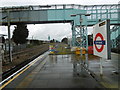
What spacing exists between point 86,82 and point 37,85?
228 cm

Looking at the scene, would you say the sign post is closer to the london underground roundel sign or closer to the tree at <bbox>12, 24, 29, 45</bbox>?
the london underground roundel sign

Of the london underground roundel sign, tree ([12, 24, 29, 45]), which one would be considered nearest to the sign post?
the london underground roundel sign

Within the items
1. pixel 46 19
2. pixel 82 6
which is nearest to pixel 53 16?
pixel 46 19

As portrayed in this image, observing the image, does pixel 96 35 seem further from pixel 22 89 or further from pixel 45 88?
pixel 22 89

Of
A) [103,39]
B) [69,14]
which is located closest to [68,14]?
[69,14]

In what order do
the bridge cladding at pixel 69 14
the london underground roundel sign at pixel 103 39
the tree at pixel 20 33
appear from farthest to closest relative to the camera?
the tree at pixel 20 33 → the bridge cladding at pixel 69 14 → the london underground roundel sign at pixel 103 39

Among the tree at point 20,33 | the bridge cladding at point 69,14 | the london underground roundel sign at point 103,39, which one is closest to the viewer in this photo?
the london underground roundel sign at point 103,39

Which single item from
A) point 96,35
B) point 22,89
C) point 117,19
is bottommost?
point 22,89

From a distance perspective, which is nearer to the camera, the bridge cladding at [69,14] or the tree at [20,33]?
the bridge cladding at [69,14]

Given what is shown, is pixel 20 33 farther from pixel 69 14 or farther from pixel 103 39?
pixel 103 39

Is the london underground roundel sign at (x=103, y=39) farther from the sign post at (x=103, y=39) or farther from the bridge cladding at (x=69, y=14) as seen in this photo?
the bridge cladding at (x=69, y=14)

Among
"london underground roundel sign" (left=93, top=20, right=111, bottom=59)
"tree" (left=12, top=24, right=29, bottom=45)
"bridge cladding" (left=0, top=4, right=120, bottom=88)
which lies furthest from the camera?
"tree" (left=12, top=24, right=29, bottom=45)

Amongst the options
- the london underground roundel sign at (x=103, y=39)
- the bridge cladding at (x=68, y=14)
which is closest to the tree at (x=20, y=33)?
the bridge cladding at (x=68, y=14)

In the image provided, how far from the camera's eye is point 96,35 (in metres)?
7.32
